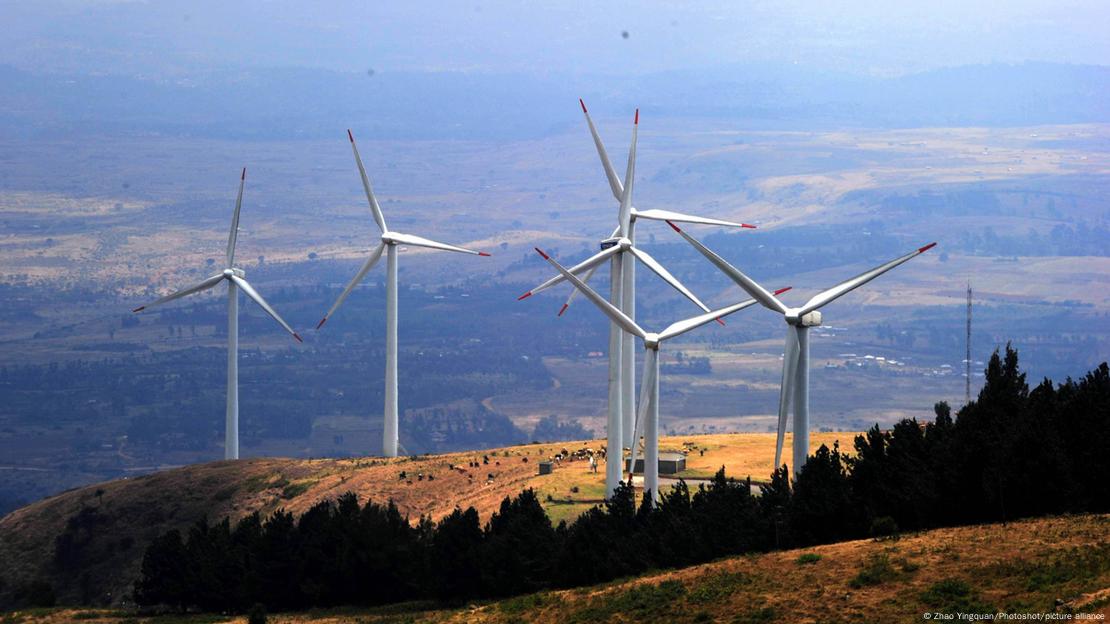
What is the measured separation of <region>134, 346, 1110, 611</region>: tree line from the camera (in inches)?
3199

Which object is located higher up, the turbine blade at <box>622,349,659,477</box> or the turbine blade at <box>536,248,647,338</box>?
the turbine blade at <box>536,248,647,338</box>

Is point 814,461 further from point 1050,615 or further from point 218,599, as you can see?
point 218,599

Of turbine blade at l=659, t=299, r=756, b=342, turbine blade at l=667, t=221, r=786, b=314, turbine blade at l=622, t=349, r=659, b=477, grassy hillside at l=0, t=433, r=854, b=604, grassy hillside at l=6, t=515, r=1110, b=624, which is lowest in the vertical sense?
grassy hillside at l=0, t=433, r=854, b=604

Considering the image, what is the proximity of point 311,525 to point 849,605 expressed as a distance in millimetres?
47534

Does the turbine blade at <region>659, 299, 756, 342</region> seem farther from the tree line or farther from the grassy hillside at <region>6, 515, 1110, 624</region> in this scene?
the grassy hillside at <region>6, 515, 1110, 624</region>

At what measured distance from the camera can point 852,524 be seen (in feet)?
279

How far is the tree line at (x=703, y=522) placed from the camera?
81.2 meters

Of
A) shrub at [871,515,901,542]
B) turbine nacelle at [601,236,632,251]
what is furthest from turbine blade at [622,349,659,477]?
shrub at [871,515,901,542]

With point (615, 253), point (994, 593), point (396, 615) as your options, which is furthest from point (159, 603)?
point (994, 593)

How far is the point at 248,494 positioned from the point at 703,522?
65228 mm

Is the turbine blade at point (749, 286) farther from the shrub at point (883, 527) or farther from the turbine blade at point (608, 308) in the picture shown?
the shrub at point (883, 527)

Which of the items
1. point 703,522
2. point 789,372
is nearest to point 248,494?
point 789,372

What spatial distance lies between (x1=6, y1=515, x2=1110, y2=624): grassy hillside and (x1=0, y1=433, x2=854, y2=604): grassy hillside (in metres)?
45.9

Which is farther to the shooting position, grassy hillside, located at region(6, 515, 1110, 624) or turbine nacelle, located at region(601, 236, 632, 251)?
turbine nacelle, located at region(601, 236, 632, 251)
